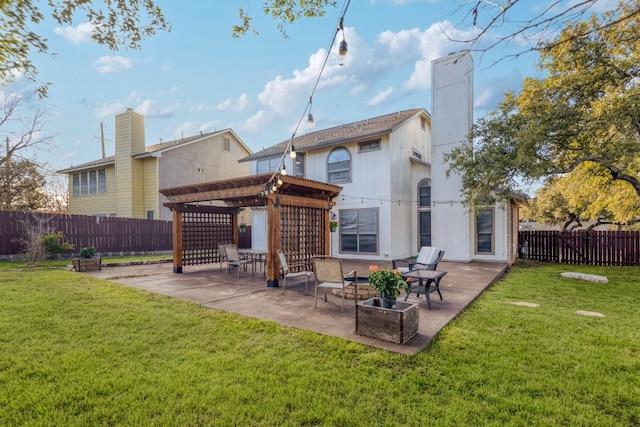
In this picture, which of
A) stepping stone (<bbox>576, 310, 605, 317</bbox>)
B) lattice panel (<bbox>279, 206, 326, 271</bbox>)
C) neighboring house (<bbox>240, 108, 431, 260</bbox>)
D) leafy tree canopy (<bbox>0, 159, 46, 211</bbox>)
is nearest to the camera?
stepping stone (<bbox>576, 310, 605, 317</bbox>)

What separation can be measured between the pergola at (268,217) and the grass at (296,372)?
2.90 metres

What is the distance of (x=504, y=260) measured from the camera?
37.1 ft

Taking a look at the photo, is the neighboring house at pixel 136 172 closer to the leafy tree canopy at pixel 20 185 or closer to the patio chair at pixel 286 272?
the leafy tree canopy at pixel 20 185

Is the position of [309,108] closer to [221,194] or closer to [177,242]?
[221,194]

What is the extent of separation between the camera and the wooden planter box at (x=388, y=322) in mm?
3705

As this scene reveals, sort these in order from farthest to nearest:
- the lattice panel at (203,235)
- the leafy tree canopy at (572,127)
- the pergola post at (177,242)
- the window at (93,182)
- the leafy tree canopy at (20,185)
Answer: the window at (93,182) → the leafy tree canopy at (20,185) → the lattice panel at (203,235) → the pergola post at (177,242) → the leafy tree canopy at (572,127)

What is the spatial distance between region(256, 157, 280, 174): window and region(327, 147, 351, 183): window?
2590mm

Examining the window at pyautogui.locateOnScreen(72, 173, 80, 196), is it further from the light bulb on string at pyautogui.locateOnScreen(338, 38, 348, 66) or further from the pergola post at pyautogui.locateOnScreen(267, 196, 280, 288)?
the light bulb on string at pyautogui.locateOnScreen(338, 38, 348, 66)

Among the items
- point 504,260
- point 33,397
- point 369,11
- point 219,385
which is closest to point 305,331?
point 219,385

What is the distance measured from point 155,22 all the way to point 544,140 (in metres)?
9.93

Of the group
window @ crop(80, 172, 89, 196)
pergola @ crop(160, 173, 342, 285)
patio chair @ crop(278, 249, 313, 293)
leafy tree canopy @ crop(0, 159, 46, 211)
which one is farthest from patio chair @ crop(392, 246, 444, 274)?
window @ crop(80, 172, 89, 196)

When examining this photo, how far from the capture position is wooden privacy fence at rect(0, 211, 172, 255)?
10891 millimetres

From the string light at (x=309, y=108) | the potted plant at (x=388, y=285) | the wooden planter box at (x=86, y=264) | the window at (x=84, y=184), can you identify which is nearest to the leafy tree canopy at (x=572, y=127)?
the string light at (x=309, y=108)

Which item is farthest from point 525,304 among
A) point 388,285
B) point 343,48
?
point 343,48
